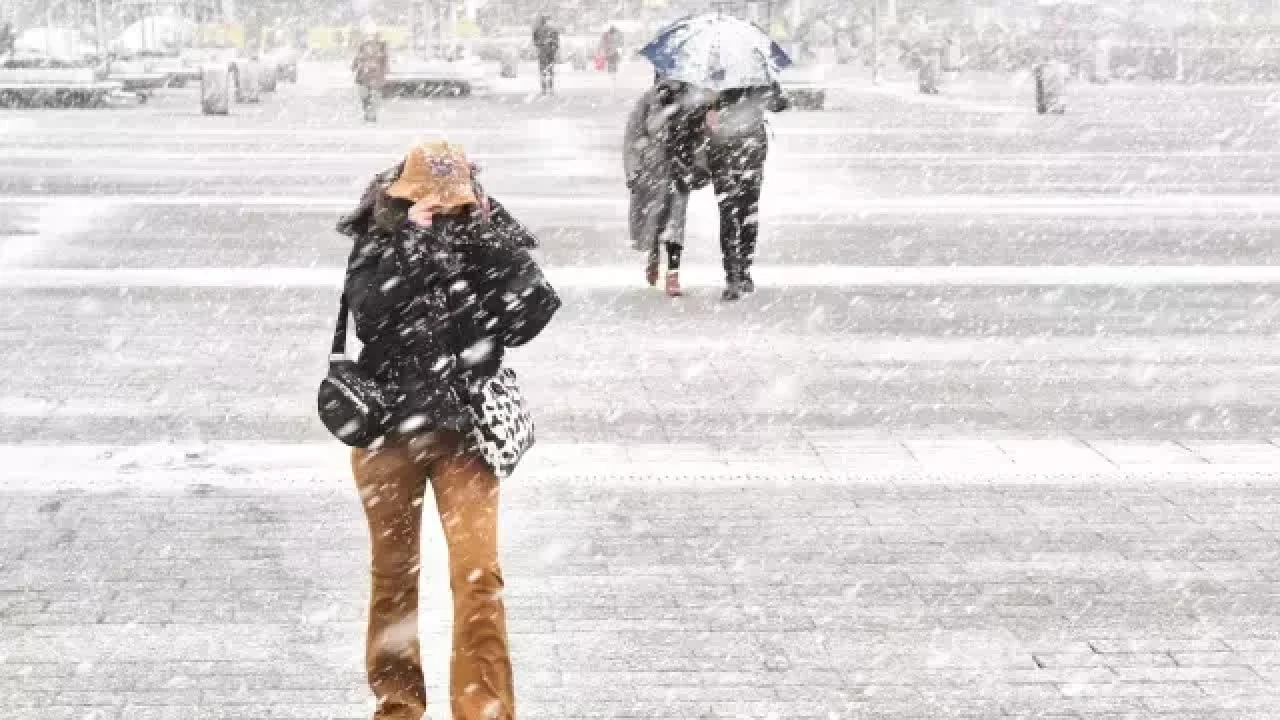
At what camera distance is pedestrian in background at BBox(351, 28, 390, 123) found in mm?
32312

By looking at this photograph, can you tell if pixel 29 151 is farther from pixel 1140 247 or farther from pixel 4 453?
pixel 4 453

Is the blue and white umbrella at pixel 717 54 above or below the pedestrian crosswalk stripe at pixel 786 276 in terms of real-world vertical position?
above

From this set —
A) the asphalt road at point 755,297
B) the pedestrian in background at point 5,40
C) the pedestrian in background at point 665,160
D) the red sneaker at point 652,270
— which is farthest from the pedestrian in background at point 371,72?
the pedestrian in background at point 665,160

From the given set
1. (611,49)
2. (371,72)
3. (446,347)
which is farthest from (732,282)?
(611,49)

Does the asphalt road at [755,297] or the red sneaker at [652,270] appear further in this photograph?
the red sneaker at [652,270]

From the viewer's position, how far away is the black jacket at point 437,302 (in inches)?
203

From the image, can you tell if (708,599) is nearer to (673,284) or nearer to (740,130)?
(740,130)

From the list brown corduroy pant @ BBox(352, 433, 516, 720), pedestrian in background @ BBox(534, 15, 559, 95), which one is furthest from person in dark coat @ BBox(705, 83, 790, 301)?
A: pedestrian in background @ BBox(534, 15, 559, 95)

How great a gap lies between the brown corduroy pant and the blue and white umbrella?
7.89 metres

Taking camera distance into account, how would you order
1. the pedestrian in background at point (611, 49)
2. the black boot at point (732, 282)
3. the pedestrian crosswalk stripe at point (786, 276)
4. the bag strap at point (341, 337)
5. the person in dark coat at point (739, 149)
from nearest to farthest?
the bag strap at point (341, 337) < the person in dark coat at point (739, 149) < the black boot at point (732, 282) < the pedestrian crosswalk stripe at point (786, 276) < the pedestrian in background at point (611, 49)

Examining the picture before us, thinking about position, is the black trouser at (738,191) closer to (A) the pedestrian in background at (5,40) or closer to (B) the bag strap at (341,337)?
(B) the bag strap at (341,337)

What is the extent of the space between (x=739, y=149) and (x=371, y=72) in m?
20.2

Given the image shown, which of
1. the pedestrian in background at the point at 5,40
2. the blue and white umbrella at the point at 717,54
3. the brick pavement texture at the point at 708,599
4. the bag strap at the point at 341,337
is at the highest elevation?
the pedestrian in background at the point at 5,40

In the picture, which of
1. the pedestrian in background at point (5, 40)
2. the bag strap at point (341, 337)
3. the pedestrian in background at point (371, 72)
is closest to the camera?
the bag strap at point (341, 337)
